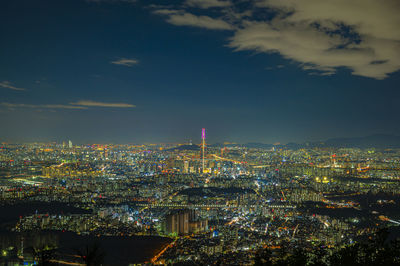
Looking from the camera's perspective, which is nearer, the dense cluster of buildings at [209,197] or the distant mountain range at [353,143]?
Answer: the dense cluster of buildings at [209,197]

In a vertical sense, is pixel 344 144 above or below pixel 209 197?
above

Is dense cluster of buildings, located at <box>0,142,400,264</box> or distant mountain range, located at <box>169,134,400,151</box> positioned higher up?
distant mountain range, located at <box>169,134,400,151</box>

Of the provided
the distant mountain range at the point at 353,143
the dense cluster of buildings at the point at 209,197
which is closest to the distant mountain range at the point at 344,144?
the distant mountain range at the point at 353,143

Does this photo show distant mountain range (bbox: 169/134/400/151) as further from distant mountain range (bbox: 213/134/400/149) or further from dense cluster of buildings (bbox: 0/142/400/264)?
dense cluster of buildings (bbox: 0/142/400/264)

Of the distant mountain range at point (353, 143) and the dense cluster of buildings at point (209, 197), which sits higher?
the distant mountain range at point (353, 143)

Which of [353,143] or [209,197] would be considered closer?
[209,197]

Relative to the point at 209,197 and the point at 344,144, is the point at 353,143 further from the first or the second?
the point at 209,197

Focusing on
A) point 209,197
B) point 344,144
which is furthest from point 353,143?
point 209,197

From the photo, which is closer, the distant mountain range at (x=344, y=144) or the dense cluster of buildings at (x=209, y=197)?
the dense cluster of buildings at (x=209, y=197)

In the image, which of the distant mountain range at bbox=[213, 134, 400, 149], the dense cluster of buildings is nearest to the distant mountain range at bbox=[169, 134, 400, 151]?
the distant mountain range at bbox=[213, 134, 400, 149]

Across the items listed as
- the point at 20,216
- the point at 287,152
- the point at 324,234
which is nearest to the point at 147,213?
the point at 20,216

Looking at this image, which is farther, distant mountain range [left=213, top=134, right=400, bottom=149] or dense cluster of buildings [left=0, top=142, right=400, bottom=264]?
distant mountain range [left=213, top=134, right=400, bottom=149]

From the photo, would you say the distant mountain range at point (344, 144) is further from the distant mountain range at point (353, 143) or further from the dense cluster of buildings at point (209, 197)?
the dense cluster of buildings at point (209, 197)
